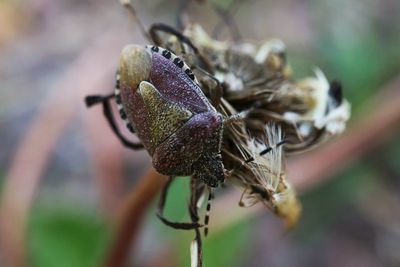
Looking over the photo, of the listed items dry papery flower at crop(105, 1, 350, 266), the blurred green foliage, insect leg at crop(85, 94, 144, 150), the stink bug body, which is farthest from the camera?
the blurred green foliage

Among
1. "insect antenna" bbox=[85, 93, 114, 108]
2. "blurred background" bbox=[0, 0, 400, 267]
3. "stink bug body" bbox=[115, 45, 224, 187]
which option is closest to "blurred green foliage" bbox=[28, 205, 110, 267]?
"blurred background" bbox=[0, 0, 400, 267]

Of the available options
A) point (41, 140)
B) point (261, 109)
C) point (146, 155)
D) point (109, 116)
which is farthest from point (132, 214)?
point (146, 155)

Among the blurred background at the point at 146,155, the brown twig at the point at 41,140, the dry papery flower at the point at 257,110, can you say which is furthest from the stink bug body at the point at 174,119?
the brown twig at the point at 41,140

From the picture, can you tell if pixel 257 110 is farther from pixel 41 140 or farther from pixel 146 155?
pixel 146 155

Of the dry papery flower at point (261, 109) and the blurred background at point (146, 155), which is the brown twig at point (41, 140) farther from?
the dry papery flower at point (261, 109)

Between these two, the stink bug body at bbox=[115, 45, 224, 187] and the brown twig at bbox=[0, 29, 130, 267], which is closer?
the stink bug body at bbox=[115, 45, 224, 187]

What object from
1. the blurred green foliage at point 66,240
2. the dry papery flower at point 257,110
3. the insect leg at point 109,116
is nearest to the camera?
the dry papery flower at point 257,110

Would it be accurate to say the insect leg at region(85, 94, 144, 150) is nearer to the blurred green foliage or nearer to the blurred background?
the blurred background
